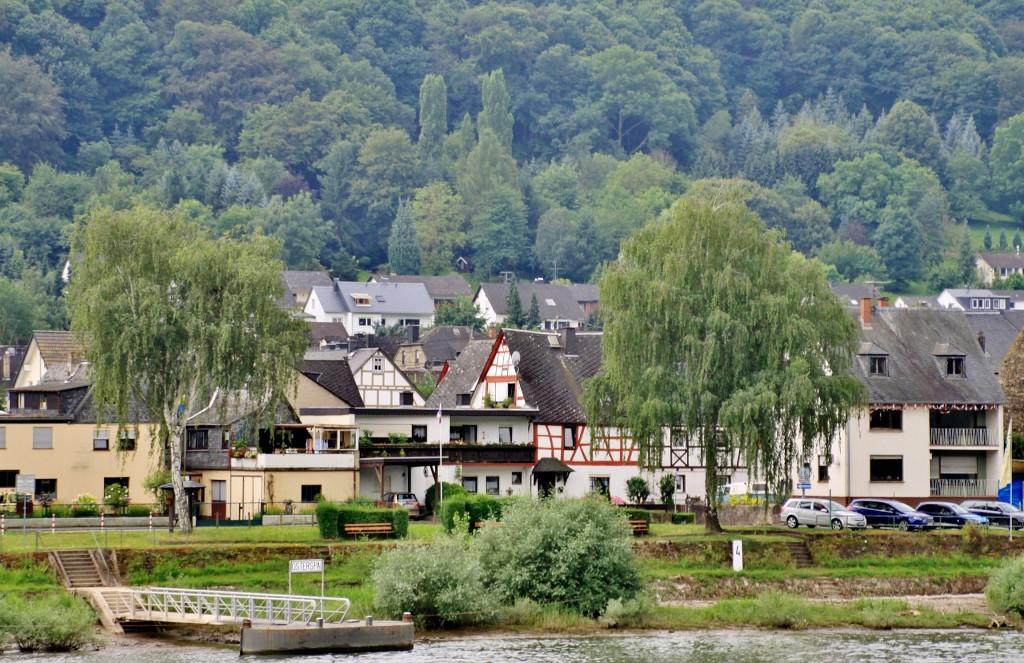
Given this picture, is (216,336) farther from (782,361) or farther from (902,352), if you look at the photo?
(902,352)

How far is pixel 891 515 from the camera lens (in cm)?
7556

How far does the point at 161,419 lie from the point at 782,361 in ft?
70.4

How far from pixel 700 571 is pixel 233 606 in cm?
1734

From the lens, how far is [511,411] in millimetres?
85812

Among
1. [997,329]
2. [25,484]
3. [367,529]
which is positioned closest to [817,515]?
[367,529]

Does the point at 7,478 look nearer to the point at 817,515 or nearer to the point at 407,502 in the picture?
the point at 407,502

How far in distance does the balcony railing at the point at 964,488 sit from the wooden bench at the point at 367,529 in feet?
91.6

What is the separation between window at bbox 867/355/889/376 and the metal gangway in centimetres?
3295

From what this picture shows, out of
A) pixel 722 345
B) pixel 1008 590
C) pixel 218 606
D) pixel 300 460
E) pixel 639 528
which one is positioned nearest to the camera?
pixel 218 606

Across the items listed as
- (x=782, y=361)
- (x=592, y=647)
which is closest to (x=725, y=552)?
(x=782, y=361)

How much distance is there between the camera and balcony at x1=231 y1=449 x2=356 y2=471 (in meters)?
76.7

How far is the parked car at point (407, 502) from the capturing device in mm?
80019

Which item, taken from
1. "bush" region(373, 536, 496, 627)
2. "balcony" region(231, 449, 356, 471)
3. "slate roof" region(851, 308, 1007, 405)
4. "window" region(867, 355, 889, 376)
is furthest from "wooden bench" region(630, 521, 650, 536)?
"window" region(867, 355, 889, 376)

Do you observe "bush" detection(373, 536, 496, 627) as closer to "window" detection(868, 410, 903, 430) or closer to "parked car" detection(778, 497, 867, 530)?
"parked car" detection(778, 497, 867, 530)
